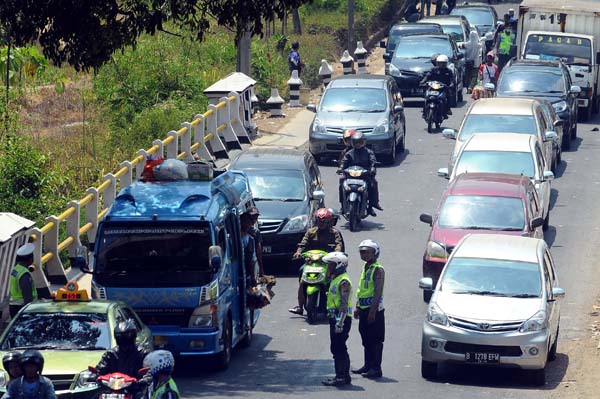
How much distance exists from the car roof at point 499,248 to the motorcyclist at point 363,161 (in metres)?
6.41

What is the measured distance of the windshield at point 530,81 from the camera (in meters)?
34.3

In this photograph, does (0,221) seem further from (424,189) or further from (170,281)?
(424,189)

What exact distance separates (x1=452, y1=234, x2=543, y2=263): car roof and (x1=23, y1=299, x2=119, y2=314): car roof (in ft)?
16.6

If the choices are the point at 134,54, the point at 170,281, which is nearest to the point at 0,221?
the point at 170,281

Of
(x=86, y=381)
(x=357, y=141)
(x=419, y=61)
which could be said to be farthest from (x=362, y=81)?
(x=86, y=381)

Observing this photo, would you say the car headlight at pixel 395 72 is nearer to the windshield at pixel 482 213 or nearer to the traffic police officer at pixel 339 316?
the windshield at pixel 482 213

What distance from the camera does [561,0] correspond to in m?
42.2

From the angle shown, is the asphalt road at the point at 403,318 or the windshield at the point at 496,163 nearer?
the asphalt road at the point at 403,318

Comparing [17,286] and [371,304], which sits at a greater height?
[17,286]

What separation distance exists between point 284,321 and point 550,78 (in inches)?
657

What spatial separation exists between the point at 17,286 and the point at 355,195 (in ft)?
30.4

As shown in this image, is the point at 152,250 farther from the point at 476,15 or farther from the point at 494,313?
the point at 476,15

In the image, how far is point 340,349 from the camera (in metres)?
16.3

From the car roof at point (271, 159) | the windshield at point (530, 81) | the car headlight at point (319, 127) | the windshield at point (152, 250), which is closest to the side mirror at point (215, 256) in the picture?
the windshield at point (152, 250)
